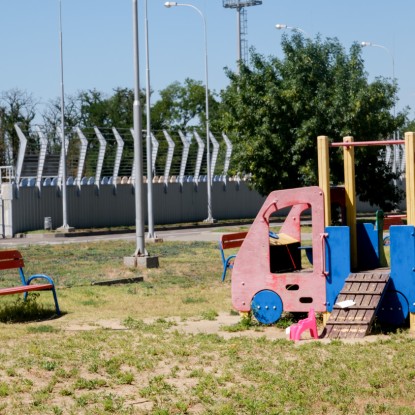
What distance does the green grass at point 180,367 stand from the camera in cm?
845

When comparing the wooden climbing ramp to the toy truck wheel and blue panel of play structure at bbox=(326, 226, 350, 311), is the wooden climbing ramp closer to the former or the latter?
blue panel of play structure at bbox=(326, 226, 350, 311)

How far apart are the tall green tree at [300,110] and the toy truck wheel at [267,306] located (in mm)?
24238

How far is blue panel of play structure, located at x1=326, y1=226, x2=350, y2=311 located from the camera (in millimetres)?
12734

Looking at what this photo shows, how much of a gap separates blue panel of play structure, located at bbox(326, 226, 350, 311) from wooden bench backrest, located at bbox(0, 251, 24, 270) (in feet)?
15.6

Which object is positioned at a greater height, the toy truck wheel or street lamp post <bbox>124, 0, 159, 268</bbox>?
street lamp post <bbox>124, 0, 159, 268</bbox>

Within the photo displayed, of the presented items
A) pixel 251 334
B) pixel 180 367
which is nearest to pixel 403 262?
pixel 251 334

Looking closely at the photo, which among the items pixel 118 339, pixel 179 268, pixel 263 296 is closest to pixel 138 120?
pixel 179 268

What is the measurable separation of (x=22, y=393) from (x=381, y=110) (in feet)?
106

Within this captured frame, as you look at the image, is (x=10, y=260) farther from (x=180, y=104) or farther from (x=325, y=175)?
(x=180, y=104)

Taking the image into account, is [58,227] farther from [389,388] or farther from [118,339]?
[389,388]

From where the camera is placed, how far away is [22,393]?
344 inches

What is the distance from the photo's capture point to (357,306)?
1200 centimetres

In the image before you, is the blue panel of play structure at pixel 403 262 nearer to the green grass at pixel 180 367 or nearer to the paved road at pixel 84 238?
the green grass at pixel 180 367

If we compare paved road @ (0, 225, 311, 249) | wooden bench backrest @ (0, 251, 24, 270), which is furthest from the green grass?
paved road @ (0, 225, 311, 249)
